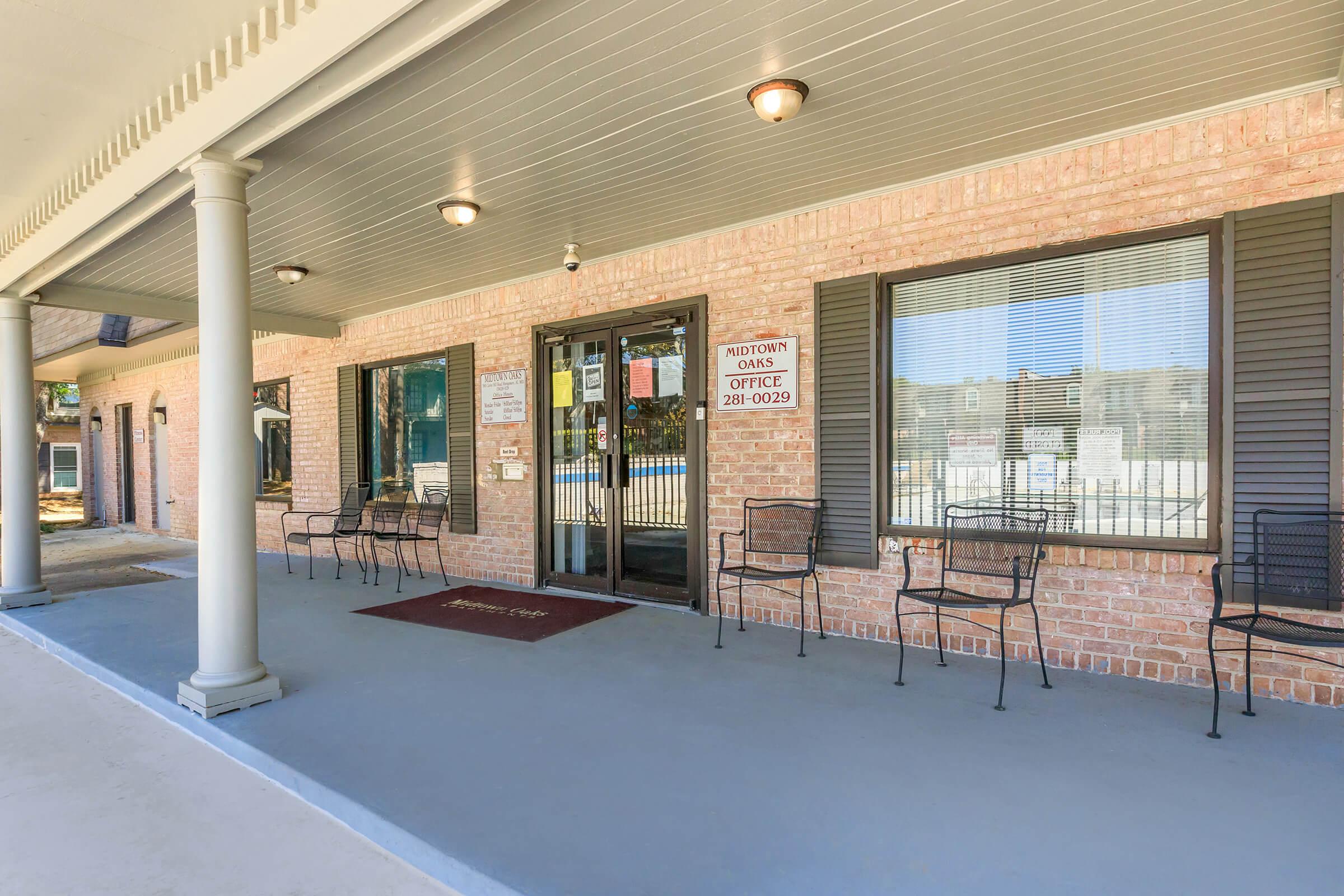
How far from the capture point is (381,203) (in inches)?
173

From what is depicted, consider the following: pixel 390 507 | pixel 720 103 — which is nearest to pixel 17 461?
pixel 390 507

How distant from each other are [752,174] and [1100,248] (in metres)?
1.92

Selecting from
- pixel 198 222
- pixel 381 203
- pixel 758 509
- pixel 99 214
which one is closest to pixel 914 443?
pixel 758 509

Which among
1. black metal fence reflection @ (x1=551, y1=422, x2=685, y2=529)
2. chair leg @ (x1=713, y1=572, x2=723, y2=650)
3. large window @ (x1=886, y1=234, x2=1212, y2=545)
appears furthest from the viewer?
black metal fence reflection @ (x1=551, y1=422, x2=685, y2=529)

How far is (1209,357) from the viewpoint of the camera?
135 inches

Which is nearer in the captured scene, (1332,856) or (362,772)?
(1332,856)

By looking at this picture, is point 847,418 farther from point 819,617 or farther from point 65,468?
point 65,468

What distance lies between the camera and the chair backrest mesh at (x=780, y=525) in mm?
4496

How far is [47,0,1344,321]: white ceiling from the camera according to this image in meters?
2.61

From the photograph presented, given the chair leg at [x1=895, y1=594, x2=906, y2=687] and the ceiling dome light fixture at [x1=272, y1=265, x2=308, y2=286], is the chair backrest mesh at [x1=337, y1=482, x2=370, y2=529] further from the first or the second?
the chair leg at [x1=895, y1=594, x2=906, y2=687]

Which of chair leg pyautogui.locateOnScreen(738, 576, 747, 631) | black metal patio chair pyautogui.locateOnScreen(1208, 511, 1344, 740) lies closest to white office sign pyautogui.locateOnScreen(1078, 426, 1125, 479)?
black metal patio chair pyautogui.locateOnScreen(1208, 511, 1344, 740)

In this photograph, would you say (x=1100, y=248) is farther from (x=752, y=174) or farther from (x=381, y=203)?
(x=381, y=203)

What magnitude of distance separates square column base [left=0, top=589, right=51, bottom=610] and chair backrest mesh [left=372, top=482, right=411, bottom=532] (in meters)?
2.67

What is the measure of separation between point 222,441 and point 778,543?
3.23 meters
